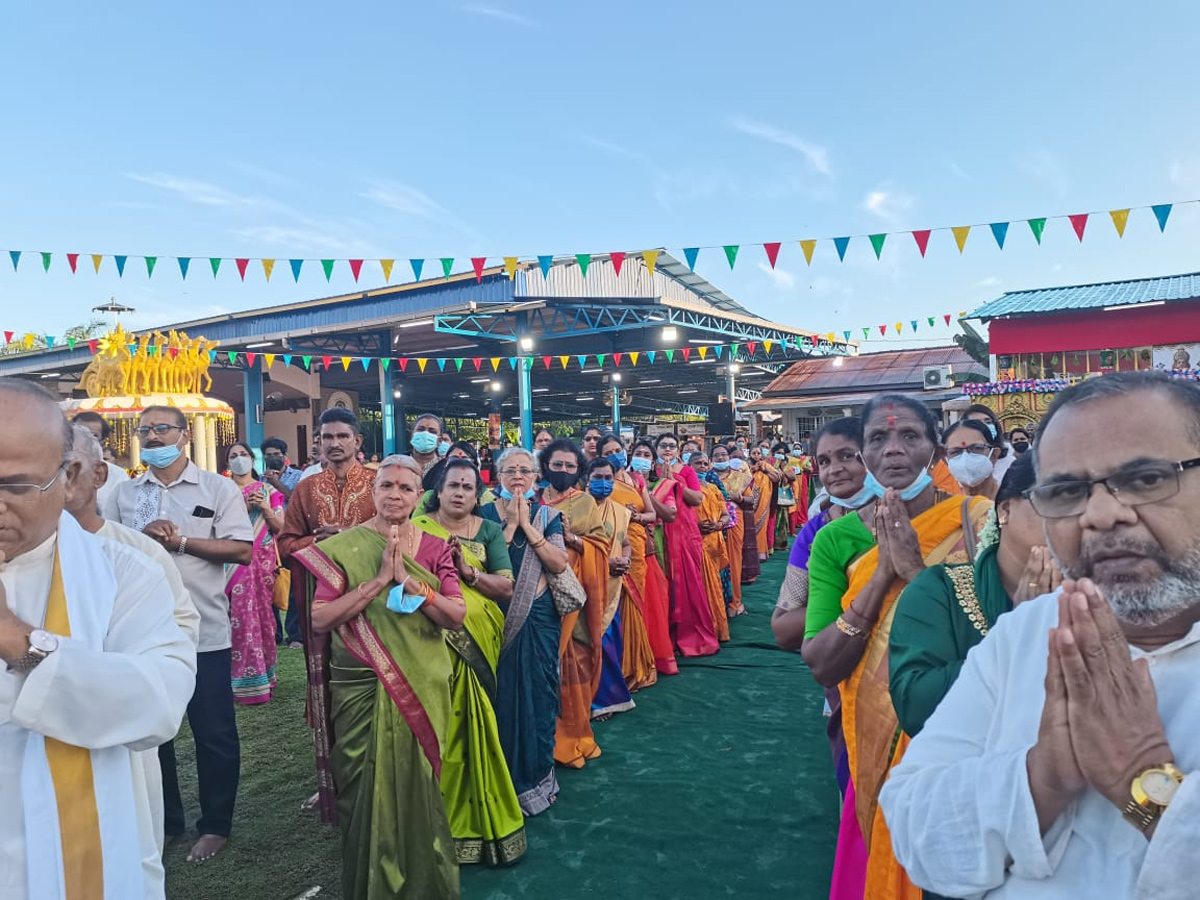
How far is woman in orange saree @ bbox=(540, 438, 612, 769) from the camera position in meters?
4.20

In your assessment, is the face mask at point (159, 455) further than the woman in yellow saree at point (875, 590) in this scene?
Yes

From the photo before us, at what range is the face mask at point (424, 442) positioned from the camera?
504 cm

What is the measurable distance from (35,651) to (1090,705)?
1604 millimetres

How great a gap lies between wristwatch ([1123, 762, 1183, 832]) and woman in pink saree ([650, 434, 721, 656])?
523cm

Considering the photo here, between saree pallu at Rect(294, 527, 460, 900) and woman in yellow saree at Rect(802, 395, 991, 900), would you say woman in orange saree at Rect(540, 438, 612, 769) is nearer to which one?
saree pallu at Rect(294, 527, 460, 900)

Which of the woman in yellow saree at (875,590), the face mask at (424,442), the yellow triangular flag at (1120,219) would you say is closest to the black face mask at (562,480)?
the face mask at (424,442)

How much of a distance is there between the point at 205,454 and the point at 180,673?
11422 mm

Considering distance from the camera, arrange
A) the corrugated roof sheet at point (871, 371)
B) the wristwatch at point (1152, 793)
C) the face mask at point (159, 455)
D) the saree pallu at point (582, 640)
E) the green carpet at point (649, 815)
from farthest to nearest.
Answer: the corrugated roof sheet at point (871, 371) < the saree pallu at point (582, 640) < the face mask at point (159, 455) < the green carpet at point (649, 815) < the wristwatch at point (1152, 793)

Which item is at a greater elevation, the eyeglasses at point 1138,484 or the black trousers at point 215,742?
the eyeglasses at point 1138,484

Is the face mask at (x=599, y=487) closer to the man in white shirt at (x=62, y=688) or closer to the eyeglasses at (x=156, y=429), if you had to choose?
the eyeglasses at (x=156, y=429)

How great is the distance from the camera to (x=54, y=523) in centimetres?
146

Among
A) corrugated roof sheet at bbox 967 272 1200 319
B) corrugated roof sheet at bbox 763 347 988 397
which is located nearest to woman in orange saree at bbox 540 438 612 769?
corrugated roof sheet at bbox 967 272 1200 319

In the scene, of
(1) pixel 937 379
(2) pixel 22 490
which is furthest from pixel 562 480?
(1) pixel 937 379

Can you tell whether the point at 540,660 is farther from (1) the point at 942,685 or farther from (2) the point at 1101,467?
(2) the point at 1101,467
